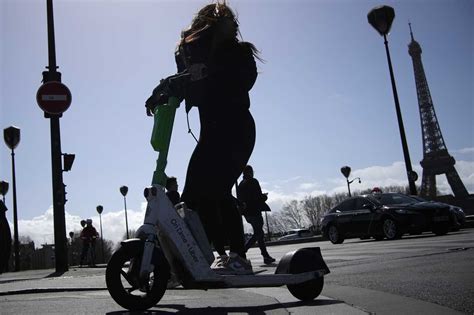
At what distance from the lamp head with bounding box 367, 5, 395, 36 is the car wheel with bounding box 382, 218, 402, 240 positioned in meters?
11.0

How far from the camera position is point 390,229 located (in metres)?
14.7

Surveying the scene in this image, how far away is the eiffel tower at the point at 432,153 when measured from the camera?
71625 millimetres

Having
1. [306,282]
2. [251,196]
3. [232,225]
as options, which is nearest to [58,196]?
[251,196]

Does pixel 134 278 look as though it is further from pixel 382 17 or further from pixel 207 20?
pixel 382 17

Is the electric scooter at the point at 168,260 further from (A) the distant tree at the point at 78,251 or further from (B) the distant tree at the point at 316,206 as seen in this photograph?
(B) the distant tree at the point at 316,206

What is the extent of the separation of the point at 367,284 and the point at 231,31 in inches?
96.0

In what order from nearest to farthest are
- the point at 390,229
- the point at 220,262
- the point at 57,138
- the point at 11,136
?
the point at 220,262 < the point at 57,138 < the point at 390,229 < the point at 11,136

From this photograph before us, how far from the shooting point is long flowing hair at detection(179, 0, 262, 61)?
4.10 metres

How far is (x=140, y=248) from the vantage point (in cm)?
341

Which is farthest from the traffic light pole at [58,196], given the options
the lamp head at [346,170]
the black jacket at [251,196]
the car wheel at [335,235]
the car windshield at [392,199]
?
the lamp head at [346,170]

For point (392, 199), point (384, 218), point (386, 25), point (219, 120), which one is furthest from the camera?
point (386, 25)

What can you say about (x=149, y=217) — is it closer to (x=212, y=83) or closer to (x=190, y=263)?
(x=190, y=263)

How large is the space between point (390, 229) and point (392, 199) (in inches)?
43.9

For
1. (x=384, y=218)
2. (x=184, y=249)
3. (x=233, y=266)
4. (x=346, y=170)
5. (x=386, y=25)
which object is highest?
(x=386, y=25)
